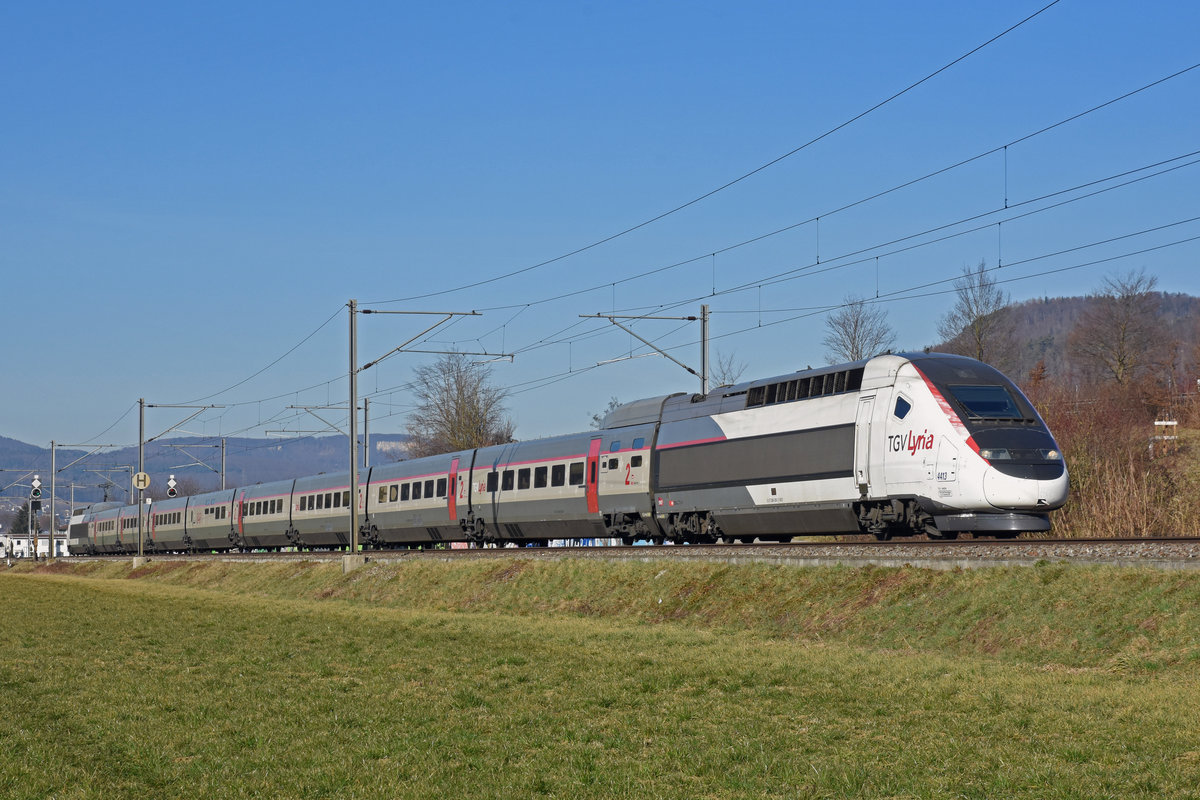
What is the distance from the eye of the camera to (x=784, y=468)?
30.5 meters

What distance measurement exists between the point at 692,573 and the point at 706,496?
6.06 meters


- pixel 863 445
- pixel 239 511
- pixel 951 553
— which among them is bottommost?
pixel 239 511

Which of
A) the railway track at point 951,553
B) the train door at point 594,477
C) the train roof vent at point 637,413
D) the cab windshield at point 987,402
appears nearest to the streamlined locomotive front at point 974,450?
the cab windshield at point 987,402

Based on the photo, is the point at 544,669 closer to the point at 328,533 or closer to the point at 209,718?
the point at 209,718

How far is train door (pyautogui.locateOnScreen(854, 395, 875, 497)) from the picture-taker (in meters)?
27.7

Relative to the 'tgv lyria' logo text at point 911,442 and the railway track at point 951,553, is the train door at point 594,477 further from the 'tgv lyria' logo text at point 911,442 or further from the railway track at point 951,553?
the 'tgv lyria' logo text at point 911,442

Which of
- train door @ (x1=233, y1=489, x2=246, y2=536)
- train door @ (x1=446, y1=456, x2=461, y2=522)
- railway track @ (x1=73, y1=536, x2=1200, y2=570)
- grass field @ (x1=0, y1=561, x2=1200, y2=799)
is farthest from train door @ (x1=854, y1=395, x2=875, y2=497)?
train door @ (x1=233, y1=489, x2=246, y2=536)

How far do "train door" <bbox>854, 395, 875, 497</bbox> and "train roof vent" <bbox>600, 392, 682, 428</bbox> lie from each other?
33.2 feet

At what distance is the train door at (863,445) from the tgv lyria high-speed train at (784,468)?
33mm

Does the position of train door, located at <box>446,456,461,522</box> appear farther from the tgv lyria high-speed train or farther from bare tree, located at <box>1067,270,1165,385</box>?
bare tree, located at <box>1067,270,1165,385</box>

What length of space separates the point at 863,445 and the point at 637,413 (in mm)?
12283

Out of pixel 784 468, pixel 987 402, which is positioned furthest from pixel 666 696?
pixel 784 468

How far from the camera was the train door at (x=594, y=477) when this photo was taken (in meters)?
40.0

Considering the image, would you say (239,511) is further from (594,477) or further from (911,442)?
(911,442)
